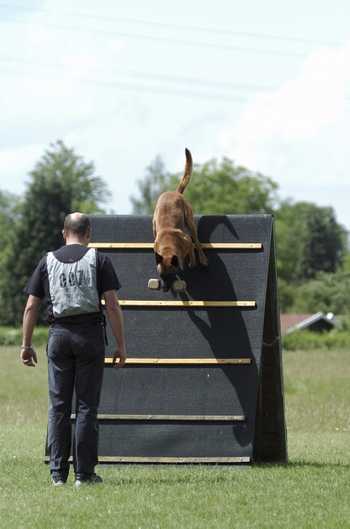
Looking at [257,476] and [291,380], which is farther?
[291,380]

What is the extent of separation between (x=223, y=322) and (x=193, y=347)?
33 centimetres

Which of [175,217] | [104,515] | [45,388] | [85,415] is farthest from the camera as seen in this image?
[45,388]

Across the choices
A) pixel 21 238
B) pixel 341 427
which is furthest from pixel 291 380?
pixel 21 238

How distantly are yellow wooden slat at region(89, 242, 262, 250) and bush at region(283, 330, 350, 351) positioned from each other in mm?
43601

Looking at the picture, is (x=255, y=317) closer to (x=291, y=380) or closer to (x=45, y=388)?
(x=45, y=388)

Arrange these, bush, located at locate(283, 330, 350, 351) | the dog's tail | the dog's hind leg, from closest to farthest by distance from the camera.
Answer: the dog's hind leg, the dog's tail, bush, located at locate(283, 330, 350, 351)

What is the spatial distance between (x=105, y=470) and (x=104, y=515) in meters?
2.54

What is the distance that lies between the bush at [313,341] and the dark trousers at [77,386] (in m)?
45.2

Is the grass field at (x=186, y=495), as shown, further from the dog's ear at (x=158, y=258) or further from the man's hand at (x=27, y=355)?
the dog's ear at (x=158, y=258)

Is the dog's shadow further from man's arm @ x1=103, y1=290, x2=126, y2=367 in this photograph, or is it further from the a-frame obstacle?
man's arm @ x1=103, y1=290, x2=126, y2=367

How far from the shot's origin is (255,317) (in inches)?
410

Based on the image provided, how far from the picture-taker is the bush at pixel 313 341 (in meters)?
54.7

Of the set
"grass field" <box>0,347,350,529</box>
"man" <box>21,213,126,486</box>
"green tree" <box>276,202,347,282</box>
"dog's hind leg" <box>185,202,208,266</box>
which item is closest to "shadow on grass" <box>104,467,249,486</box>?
"grass field" <box>0,347,350,529</box>

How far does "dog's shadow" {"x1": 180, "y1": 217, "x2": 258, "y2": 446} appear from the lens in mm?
10273
